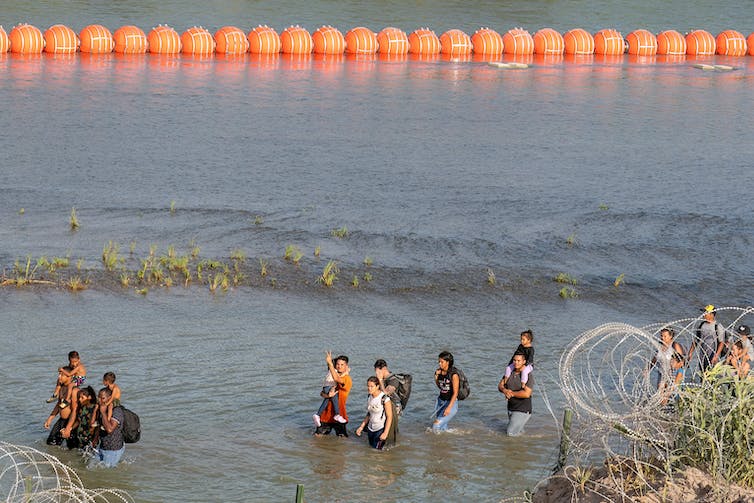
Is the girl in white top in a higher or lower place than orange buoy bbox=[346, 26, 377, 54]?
lower

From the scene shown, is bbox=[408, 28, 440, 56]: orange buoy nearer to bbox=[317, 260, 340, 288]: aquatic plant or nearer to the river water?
the river water

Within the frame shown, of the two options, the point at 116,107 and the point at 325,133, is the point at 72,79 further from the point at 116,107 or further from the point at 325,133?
the point at 325,133

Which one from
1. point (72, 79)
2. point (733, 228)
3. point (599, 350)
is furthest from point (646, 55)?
point (599, 350)

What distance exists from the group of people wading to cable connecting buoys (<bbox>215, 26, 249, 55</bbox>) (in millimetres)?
36967

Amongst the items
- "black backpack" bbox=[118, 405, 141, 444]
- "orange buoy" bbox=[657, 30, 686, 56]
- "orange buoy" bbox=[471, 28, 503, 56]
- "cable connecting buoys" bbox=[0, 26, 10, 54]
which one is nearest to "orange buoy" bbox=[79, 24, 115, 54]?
"cable connecting buoys" bbox=[0, 26, 10, 54]

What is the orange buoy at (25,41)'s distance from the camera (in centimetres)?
4534

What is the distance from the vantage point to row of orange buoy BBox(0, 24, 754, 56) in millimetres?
46688

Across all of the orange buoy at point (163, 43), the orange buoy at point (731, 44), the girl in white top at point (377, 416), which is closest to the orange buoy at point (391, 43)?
the orange buoy at point (163, 43)

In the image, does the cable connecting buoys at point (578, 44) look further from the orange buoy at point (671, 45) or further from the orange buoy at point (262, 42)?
the orange buoy at point (262, 42)

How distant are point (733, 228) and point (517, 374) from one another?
13.3 metres

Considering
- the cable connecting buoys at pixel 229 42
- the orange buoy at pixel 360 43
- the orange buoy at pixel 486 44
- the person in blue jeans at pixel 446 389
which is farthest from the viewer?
the orange buoy at pixel 486 44

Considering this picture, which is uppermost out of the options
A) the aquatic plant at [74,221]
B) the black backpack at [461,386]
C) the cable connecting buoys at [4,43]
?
the cable connecting buoys at [4,43]

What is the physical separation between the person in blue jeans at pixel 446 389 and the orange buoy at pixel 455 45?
39774 mm

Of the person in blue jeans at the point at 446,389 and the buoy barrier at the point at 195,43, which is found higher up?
the buoy barrier at the point at 195,43
